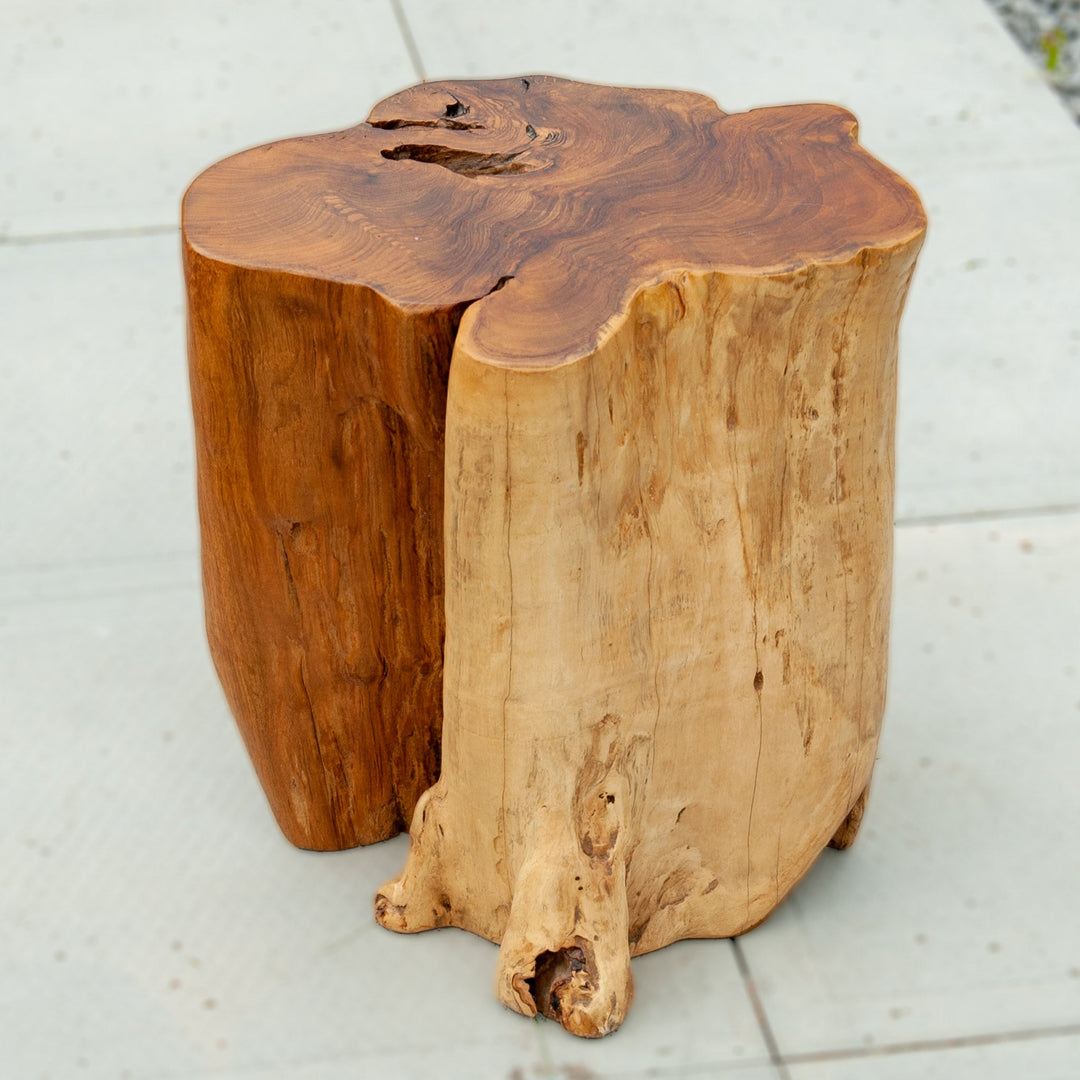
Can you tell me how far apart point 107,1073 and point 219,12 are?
→ 3.50 m

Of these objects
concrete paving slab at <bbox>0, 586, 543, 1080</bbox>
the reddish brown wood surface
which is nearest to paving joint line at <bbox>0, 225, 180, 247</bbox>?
concrete paving slab at <bbox>0, 586, 543, 1080</bbox>

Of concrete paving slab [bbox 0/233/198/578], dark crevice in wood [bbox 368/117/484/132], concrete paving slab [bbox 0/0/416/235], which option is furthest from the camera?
concrete paving slab [bbox 0/0/416/235]

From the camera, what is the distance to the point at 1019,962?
6.90 ft

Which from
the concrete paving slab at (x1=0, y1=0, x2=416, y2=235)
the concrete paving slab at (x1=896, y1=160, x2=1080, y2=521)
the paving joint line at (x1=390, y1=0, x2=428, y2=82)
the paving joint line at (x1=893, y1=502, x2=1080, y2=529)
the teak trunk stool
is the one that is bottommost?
the paving joint line at (x1=893, y1=502, x2=1080, y2=529)

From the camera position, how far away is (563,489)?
1.67m

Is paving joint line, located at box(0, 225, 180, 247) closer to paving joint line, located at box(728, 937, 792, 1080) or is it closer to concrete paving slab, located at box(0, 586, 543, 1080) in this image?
concrete paving slab, located at box(0, 586, 543, 1080)

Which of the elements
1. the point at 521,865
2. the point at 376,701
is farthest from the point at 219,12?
the point at 521,865

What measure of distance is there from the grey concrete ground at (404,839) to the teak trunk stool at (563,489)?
0.14 m

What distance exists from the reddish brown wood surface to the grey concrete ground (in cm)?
29

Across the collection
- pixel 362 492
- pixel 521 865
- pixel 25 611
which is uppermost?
pixel 362 492

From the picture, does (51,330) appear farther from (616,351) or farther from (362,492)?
(616,351)

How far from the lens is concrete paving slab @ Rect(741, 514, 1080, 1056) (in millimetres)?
2045

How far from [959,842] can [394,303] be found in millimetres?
1216

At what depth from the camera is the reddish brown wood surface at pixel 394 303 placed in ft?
5.64
